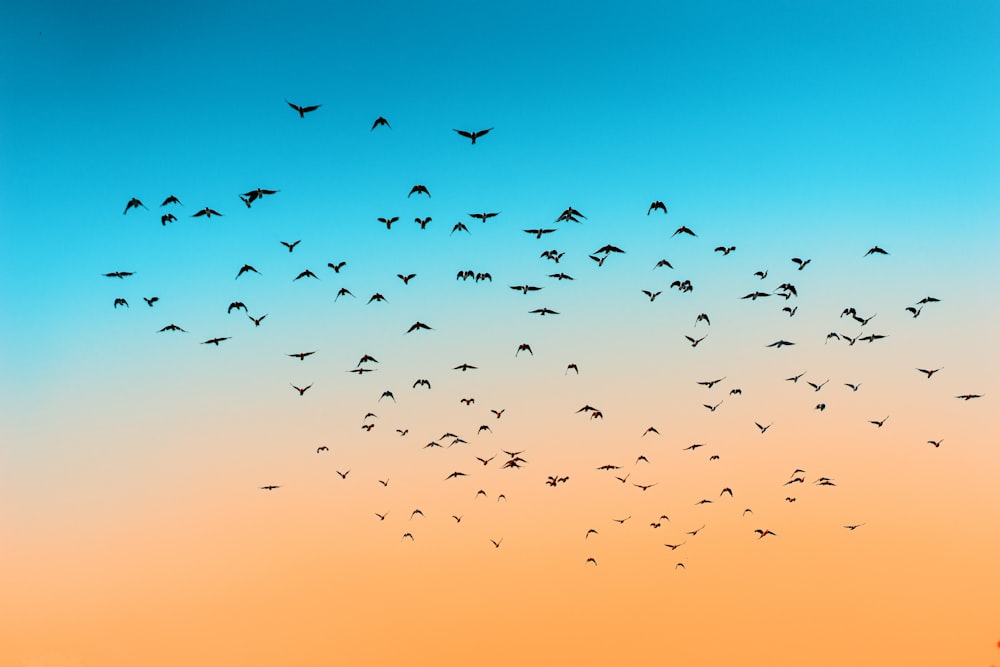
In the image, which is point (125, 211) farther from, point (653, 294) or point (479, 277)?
point (653, 294)

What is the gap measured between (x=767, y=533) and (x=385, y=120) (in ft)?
173

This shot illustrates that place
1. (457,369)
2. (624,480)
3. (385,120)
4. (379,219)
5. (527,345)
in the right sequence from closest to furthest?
1. (385,120)
2. (379,219)
3. (457,369)
4. (527,345)
5. (624,480)

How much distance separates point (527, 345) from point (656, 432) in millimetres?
13690

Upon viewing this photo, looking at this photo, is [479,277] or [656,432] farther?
[656,432]

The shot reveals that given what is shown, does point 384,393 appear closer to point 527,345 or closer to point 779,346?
point 527,345

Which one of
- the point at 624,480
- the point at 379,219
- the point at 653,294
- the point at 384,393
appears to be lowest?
the point at 624,480

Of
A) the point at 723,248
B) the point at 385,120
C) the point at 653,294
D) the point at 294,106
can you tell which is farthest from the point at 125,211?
the point at 723,248

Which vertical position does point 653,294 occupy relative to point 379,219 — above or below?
below

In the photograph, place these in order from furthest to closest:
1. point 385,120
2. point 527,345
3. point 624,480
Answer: point 624,480 < point 527,345 < point 385,120

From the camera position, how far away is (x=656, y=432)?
69.8m

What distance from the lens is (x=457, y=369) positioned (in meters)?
63.7

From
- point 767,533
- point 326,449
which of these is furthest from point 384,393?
point 767,533

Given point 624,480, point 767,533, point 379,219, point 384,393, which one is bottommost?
point 767,533

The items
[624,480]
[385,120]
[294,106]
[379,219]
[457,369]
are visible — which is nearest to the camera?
[294,106]
